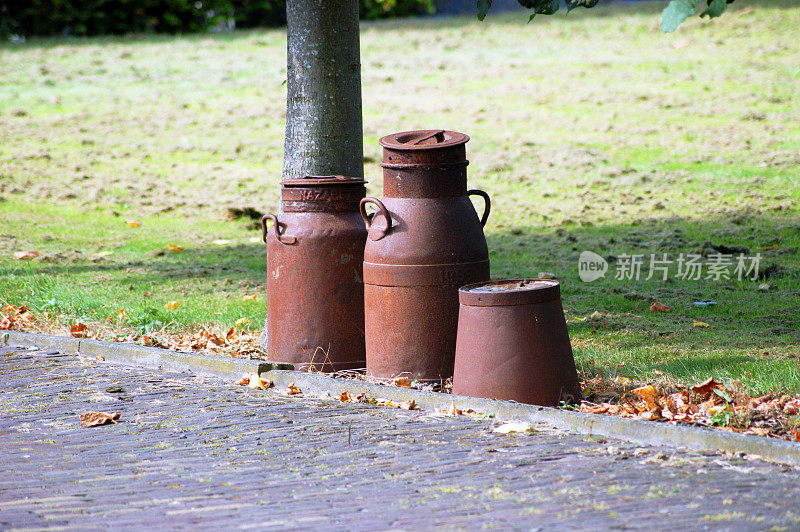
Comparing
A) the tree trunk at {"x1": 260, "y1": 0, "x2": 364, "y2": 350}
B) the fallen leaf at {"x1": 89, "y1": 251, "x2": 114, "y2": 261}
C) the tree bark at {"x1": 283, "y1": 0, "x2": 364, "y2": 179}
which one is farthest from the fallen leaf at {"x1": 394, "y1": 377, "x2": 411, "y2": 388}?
the fallen leaf at {"x1": 89, "y1": 251, "x2": 114, "y2": 261}

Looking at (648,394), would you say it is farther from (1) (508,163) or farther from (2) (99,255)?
(1) (508,163)

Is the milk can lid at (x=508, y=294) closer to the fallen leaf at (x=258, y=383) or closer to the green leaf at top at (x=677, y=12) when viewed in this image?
the fallen leaf at (x=258, y=383)

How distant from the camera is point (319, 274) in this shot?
5867 millimetres

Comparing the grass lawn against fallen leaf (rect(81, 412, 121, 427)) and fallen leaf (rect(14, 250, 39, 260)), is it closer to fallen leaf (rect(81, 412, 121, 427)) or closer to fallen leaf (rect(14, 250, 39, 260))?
fallen leaf (rect(14, 250, 39, 260))

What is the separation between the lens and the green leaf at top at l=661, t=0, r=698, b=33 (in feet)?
12.0

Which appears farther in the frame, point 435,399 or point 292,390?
point 292,390

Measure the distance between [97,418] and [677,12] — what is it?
3.48 m

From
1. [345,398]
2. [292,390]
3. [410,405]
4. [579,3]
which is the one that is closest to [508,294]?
[410,405]

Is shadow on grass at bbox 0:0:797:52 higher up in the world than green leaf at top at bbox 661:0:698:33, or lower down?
higher up

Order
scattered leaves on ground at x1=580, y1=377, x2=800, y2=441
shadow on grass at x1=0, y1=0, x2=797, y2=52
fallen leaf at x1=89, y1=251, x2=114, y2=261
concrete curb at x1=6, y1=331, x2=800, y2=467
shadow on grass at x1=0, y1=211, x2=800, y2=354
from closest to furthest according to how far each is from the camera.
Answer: concrete curb at x1=6, y1=331, x2=800, y2=467, scattered leaves on ground at x1=580, y1=377, x2=800, y2=441, shadow on grass at x1=0, y1=211, x2=800, y2=354, fallen leaf at x1=89, y1=251, x2=114, y2=261, shadow on grass at x1=0, y1=0, x2=797, y2=52

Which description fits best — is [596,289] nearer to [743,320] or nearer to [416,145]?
[743,320]

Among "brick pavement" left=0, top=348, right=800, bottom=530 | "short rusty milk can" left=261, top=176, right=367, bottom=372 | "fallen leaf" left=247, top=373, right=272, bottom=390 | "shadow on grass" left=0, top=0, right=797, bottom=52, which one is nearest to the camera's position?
"brick pavement" left=0, top=348, right=800, bottom=530

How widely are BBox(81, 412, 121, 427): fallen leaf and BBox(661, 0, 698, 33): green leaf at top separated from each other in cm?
337

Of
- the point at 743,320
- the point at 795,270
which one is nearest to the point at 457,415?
the point at 743,320
